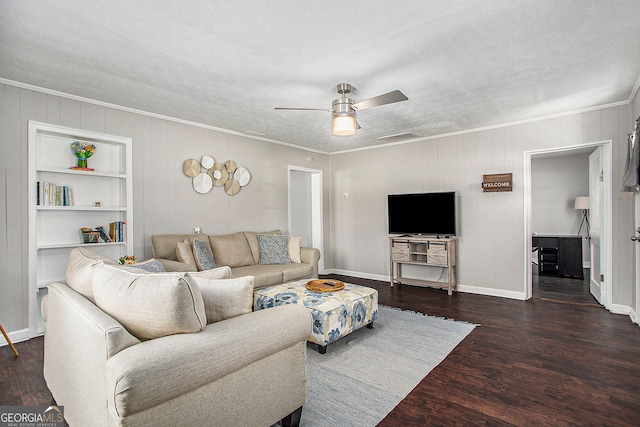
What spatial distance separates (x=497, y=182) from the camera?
4.79m

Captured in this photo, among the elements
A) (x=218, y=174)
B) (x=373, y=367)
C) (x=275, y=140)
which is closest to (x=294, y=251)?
(x=218, y=174)

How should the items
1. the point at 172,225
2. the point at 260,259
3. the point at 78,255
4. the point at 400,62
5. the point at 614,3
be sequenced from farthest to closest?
the point at 260,259
the point at 172,225
the point at 400,62
the point at 78,255
the point at 614,3

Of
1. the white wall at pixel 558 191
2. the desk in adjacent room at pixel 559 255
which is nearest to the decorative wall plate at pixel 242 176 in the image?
the desk in adjacent room at pixel 559 255

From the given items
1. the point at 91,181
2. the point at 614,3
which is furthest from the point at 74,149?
the point at 614,3

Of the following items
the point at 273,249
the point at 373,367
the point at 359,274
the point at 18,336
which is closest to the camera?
the point at 373,367

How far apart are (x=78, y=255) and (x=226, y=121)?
2732 mm

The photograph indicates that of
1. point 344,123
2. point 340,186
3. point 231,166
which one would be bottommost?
point 340,186

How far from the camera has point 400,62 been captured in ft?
9.01

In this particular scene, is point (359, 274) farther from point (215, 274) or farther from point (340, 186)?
point (215, 274)

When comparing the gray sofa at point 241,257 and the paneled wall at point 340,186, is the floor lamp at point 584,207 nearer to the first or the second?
the paneled wall at point 340,186

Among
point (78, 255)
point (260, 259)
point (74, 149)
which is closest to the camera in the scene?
point (78, 255)

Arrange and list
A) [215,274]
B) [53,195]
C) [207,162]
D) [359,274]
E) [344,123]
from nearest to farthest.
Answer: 1. [215,274]
2. [344,123]
3. [53,195]
4. [207,162]
5. [359,274]

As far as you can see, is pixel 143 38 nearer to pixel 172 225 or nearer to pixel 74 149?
pixel 74 149

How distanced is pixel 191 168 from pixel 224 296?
3298 mm
